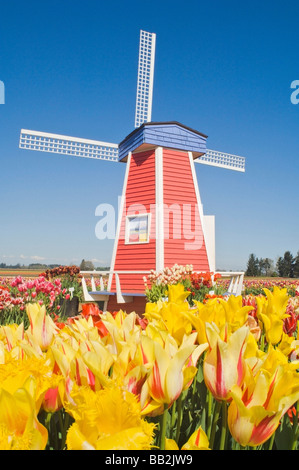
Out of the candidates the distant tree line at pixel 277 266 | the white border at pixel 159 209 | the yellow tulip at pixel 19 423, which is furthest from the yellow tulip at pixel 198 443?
the distant tree line at pixel 277 266

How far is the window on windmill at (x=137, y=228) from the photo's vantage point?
Result: 12.1m

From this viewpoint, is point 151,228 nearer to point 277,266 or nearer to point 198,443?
point 198,443

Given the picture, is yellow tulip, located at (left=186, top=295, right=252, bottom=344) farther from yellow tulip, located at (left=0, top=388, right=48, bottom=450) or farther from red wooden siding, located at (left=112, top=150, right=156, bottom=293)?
red wooden siding, located at (left=112, top=150, right=156, bottom=293)

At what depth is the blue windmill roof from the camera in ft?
39.6

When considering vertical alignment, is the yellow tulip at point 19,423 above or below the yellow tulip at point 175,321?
below

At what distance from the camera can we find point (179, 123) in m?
12.5

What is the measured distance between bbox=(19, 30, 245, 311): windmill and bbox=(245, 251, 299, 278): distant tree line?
5387cm

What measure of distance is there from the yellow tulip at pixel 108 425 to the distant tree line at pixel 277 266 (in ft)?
214

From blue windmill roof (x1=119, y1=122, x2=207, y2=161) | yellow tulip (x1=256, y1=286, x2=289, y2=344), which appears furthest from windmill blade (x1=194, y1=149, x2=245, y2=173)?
yellow tulip (x1=256, y1=286, x2=289, y2=344)

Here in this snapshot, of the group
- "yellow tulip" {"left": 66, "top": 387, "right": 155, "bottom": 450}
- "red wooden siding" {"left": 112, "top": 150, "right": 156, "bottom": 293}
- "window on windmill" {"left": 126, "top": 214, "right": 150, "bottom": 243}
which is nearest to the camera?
"yellow tulip" {"left": 66, "top": 387, "right": 155, "bottom": 450}

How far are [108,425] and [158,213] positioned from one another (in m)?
11.2

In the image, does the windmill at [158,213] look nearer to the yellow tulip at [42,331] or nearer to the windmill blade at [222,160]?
the windmill blade at [222,160]

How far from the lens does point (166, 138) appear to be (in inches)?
486

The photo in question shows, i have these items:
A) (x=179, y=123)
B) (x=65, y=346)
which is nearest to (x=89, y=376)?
(x=65, y=346)
